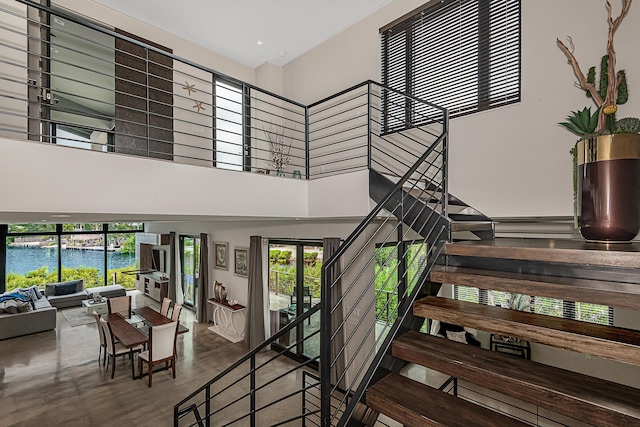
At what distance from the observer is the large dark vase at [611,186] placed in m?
1.78

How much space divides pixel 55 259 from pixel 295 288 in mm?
8019

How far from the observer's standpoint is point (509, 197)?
305 centimetres

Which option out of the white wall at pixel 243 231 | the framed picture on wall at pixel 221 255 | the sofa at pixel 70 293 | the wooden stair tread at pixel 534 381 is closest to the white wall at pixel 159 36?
the white wall at pixel 243 231

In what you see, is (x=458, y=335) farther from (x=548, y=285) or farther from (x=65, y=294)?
(x=65, y=294)

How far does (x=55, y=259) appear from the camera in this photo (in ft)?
30.2

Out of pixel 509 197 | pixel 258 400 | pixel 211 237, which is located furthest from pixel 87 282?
pixel 509 197

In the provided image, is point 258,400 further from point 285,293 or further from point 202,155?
point 202,155

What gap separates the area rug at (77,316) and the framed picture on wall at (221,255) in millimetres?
3290

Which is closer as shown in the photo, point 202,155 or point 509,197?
point 509,197

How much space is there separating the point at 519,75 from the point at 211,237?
6578 mm

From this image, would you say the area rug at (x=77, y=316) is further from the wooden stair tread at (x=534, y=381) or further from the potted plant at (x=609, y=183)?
the potted plant at (x=609, y=183)

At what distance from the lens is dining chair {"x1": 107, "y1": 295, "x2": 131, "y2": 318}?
6.37 metres

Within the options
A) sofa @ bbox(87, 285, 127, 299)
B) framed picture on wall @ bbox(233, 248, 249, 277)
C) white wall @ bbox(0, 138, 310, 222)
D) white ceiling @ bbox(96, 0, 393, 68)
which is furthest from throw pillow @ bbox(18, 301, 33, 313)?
white wall @ bbox(0, 138, 310, 222)

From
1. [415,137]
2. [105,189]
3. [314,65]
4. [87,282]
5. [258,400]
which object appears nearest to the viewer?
[105,189]
